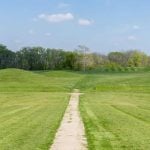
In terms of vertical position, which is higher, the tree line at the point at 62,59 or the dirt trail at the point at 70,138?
the tree line at the point at 62,59

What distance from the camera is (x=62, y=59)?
150125mm

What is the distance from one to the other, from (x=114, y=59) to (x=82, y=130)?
14417cm

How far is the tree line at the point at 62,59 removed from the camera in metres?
148

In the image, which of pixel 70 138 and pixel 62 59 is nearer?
pixel 70 138

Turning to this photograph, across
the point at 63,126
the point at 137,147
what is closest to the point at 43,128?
the point at 63,126

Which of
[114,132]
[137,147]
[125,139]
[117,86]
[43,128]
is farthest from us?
[117,86]

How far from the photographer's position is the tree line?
5827 inches

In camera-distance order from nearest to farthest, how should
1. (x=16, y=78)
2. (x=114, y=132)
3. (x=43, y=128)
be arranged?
(x=114, y=132) → (x=43, y=128) → (x=16, y=78)

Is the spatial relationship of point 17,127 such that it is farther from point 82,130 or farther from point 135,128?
point 135,128

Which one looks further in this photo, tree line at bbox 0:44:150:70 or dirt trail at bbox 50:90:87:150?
tree line at bbox 0:44:150:70

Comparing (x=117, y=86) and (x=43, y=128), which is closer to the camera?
(x=43, y=128)

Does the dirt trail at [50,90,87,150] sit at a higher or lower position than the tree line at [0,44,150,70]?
lower

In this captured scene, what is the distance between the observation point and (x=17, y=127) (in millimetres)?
19078

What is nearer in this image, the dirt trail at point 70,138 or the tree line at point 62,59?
the dirt trail at point 70,138
